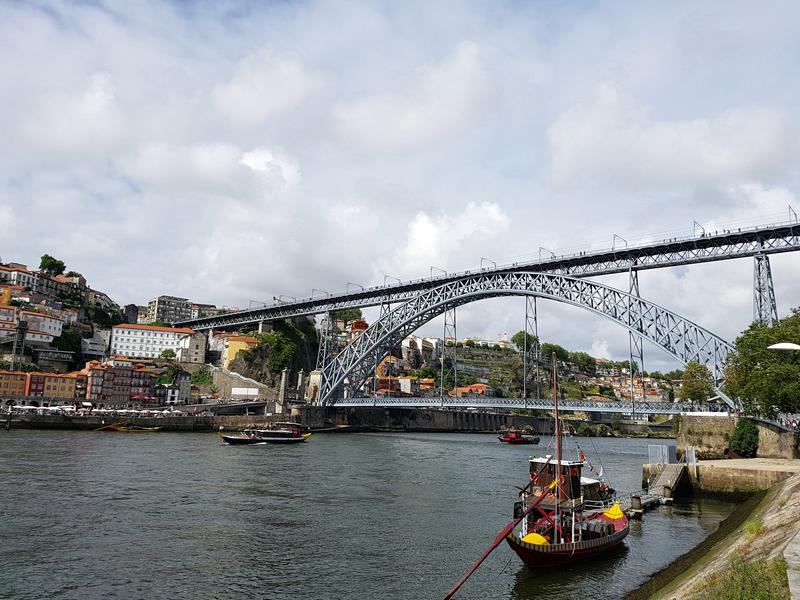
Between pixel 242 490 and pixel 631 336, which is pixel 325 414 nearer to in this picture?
pixel 631 336

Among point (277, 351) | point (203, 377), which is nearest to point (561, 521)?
point (277, 351)

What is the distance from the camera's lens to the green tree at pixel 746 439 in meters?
33.5

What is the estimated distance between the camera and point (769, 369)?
29.5 meters

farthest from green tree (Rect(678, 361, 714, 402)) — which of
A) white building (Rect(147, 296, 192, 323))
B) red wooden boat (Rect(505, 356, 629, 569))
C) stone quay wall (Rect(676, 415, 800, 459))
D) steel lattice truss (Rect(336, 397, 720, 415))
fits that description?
white building (Rect(147, 296, 192, 323))

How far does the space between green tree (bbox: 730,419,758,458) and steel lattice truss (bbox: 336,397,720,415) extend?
7399 mm

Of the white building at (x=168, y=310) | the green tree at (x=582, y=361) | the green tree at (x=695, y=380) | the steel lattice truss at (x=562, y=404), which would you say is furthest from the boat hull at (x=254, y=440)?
the green tree at (x=582, y=361)

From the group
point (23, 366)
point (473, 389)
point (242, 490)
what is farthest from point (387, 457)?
point (473, 389)

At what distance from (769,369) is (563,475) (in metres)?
16.8

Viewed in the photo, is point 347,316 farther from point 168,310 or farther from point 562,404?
point 562,404

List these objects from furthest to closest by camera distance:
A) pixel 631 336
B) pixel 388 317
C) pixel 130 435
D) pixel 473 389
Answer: pixel 473 389 < pixel 388 317 < pixel 130 435 < pixel 631 336

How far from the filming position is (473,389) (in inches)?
4449

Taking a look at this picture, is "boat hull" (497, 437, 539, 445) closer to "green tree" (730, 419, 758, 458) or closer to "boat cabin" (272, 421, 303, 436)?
"boat cabin" (272, 421, 303, 436)

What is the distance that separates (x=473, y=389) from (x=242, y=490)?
89870 mm

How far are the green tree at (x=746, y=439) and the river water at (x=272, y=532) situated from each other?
6064 mm
